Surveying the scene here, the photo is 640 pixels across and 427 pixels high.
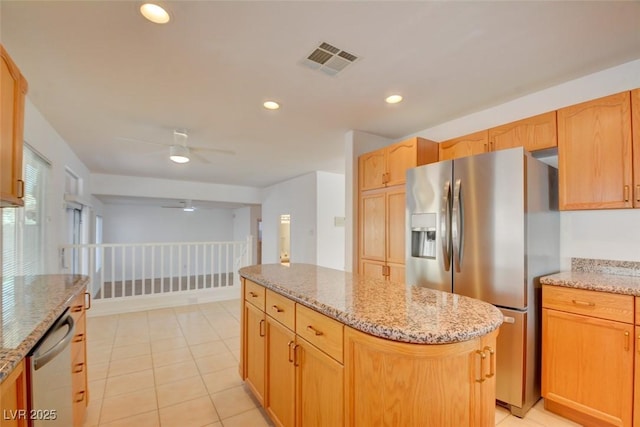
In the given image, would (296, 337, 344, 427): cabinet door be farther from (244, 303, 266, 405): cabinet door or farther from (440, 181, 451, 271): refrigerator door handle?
(440, 181, 451, 271): refrigerator door handle

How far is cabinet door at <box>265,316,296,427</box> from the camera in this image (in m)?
1.58

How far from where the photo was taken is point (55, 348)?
3.75ft

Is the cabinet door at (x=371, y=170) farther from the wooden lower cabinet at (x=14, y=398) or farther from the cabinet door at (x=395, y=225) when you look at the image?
the wooden lower cabinet at (x=14, y=398)

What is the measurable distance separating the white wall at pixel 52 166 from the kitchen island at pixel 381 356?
3.03 meters

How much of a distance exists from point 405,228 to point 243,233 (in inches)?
302

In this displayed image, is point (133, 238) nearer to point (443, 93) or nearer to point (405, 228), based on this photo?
point (405, 228)

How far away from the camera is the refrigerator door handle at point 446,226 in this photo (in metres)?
2.33

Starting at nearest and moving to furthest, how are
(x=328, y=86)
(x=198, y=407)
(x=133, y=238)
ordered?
(x=198, y=407) < (x=328, y=86) < (x=133, y=238)

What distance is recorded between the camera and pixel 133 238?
28.6 feet

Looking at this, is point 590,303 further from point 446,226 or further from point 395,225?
point 395,225

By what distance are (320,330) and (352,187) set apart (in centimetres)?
234

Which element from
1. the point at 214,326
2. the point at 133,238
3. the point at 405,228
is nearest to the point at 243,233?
the point at 133,238

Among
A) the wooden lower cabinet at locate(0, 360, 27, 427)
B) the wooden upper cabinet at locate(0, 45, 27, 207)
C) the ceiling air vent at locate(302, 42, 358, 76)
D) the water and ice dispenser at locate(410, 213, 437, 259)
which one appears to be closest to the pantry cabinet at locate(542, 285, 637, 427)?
the water and ice dispenser at locate(410, 213, 437, 259)

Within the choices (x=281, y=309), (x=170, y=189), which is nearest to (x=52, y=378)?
(x=281, y=309)
